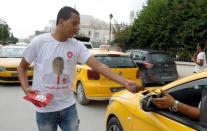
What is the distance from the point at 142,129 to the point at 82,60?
0.92 meters

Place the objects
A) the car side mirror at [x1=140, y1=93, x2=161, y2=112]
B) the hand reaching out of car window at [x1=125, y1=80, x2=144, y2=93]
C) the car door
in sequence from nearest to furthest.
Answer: the car door
the hand reaching out of car window at [x1=125, y1=80, x2=144, y2=93]
the car side mirror at [x1=140, y1=93, x2=161, y2=112]

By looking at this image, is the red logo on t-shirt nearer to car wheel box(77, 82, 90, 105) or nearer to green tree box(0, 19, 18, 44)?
car wheel box(77, 82, 90, 105)

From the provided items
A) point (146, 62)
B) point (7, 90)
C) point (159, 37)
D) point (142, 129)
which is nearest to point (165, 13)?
point (159, 37)

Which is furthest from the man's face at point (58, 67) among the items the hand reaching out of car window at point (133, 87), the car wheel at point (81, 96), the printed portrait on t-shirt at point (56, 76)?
the car wheel at point (81, 96)

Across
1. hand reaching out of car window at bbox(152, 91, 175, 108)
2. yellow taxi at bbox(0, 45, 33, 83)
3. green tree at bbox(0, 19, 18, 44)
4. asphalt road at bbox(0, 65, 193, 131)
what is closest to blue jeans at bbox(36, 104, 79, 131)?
hand reaching out of car window at bbox(152, 91, 175, 108)

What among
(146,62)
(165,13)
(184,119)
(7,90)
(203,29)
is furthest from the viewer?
(165,13)

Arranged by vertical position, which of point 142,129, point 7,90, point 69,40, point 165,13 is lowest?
point 7,90

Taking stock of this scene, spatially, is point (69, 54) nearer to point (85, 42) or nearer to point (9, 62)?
point (9, 62)

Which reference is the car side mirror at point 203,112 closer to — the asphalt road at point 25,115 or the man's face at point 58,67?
the man's face at point 58,67

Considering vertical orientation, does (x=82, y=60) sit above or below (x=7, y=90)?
above

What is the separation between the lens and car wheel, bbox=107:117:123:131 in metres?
4.91

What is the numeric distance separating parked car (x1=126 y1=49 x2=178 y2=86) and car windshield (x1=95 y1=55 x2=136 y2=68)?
13.2 feet

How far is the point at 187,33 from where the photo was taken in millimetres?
19047

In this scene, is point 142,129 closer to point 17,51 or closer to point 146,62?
point 146,62
